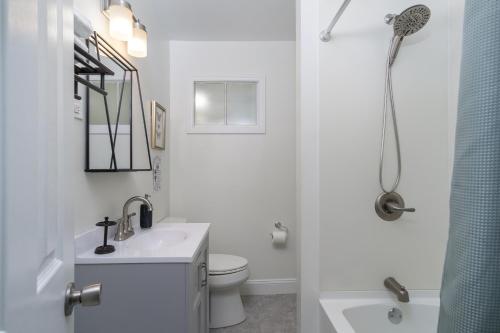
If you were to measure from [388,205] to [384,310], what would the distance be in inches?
21.0

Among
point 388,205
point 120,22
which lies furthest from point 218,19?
point 388,205

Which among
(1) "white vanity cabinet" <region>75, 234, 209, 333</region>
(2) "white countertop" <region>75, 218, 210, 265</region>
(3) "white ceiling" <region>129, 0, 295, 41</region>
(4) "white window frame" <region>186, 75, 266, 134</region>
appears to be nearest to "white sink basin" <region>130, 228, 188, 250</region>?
(2) "white countertop" <region>75, 218, 210, 265</region>

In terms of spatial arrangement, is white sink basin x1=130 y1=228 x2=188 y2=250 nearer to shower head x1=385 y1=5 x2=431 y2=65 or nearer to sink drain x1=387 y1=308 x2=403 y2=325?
sink drain x1=387 y1=308 x2=403 y2=325

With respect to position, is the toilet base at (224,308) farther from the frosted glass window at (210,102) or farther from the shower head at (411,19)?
the shower head at (411,19)

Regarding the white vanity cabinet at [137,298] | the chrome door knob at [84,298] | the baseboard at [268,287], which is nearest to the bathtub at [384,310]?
the white vanity cabinet at [137,298]

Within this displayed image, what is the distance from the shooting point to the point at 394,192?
133cm

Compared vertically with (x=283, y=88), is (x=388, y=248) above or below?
below

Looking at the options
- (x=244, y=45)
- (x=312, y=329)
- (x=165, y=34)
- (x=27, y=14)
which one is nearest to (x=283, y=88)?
(x=244, y=45)

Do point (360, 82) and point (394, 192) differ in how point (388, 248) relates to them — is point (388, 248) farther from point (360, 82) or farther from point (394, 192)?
point (360, 82)

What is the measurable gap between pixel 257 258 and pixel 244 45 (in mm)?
2120

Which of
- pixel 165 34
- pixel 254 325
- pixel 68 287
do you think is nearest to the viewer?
pixel 68 287

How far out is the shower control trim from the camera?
4.33 feet

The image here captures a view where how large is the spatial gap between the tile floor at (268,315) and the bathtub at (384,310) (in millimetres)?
831

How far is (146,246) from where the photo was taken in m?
1.40
